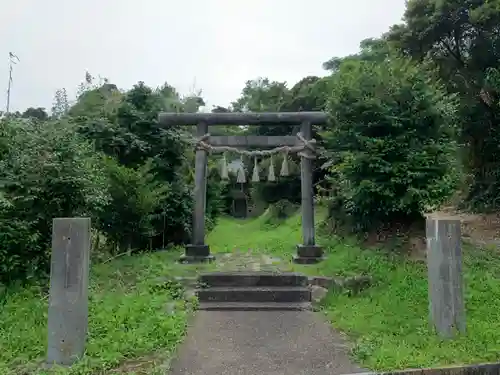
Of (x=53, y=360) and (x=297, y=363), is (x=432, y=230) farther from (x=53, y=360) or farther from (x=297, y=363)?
(x=53, y=360)

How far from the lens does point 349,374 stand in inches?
168

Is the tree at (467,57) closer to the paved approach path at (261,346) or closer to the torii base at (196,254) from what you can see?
the torii base at (196,254)

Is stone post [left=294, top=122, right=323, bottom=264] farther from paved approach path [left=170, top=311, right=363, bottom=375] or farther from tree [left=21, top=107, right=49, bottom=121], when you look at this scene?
tree [left=21, top=107, right=49, bottom=121]

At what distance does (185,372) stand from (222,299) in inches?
113

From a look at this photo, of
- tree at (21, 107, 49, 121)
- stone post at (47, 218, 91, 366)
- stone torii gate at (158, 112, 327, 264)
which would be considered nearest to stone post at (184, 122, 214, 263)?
stone torii gate at (158, 112, 327, 264)

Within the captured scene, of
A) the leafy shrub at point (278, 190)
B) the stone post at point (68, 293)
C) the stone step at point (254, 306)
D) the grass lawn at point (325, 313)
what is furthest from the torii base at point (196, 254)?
the leafy shrub at point (278, 190)

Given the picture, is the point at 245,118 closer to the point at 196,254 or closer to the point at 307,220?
the point at 307,220

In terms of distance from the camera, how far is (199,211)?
32.5 feet

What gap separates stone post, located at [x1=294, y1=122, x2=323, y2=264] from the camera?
9359mm

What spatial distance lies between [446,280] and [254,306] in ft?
9.71

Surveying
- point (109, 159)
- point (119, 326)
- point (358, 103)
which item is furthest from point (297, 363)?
point (109, 159)

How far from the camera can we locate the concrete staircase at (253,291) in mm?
7012

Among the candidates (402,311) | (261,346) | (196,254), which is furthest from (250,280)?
(402,311)

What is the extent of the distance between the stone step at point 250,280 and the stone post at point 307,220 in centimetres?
153
